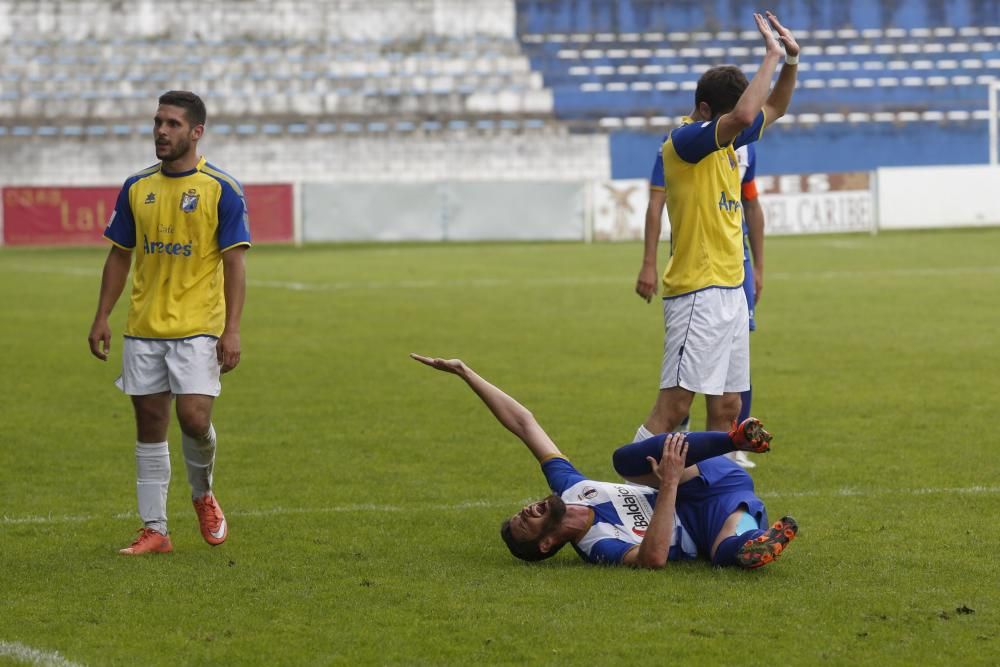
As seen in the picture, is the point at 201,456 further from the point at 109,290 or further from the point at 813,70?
the point at 813,70

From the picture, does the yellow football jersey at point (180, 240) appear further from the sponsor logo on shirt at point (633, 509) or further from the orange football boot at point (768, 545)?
the orange football boot at point (768, 545)

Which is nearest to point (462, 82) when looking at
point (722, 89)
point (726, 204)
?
point (726, 204)

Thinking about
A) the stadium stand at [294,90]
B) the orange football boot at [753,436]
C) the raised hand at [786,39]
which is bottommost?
the orange football boot at [753,436]

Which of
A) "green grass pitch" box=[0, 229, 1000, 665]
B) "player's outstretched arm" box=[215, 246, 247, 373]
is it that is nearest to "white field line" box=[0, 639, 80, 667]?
"green grass pitch" box=[0, 229, 1000, 665]

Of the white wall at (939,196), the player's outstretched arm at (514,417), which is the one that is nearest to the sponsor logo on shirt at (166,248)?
the player's outstretched arm at (514,417)

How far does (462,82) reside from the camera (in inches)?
1537

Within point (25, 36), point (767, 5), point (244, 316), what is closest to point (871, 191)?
point (767, 5)

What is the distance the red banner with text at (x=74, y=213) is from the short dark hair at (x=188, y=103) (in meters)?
25.0

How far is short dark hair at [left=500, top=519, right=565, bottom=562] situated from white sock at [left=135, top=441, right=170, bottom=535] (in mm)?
1336

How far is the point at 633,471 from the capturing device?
569cm

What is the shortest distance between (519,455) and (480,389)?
96.0 inches

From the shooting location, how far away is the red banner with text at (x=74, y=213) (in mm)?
30766

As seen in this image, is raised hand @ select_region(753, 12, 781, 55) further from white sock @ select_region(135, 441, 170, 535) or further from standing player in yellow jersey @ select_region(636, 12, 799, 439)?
white sock @ select_region(135, 441, 170, 535)

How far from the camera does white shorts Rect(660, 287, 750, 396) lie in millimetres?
6332
